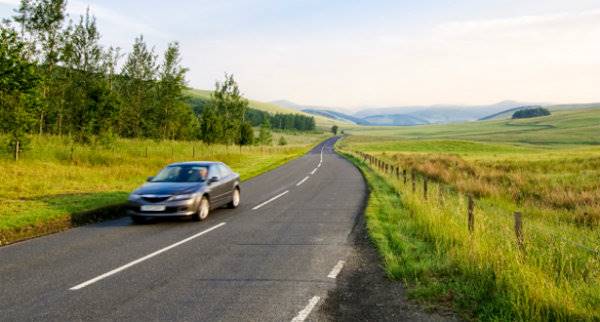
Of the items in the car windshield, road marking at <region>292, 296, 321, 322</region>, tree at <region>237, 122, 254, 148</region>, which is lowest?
road marking at <region>292, 296, 321, 322</region>

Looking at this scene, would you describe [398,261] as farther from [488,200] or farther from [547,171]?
[547,171]

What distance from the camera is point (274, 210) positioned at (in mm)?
13336

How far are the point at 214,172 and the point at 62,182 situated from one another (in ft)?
23.1

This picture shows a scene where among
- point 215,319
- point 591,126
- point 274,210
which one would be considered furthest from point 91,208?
point 591,126

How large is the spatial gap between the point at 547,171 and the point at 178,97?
26.3 m

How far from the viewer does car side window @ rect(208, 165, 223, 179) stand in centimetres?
1281

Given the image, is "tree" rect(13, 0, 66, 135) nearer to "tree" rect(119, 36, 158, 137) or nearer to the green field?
"tree" rect(119, 36, 158, 137)

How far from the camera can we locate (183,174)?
1251 cm

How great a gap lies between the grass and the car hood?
171 cm

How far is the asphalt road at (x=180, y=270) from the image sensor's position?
529 centimetres

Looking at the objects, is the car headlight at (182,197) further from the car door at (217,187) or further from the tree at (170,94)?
the tree at (170,94)

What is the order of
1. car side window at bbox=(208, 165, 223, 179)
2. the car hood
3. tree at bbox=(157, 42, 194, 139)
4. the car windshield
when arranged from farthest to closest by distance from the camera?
tree at bbox=(157, 42, 194, 139), car side window at bbox=(208, 165, 223, 179), the car windshield, the car hood

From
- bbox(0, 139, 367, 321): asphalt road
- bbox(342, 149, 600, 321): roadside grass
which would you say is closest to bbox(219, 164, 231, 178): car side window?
bbox(0, 139, 367, 321): asphalt road

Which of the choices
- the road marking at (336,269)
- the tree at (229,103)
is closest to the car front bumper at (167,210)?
the road marking at (336,269)
